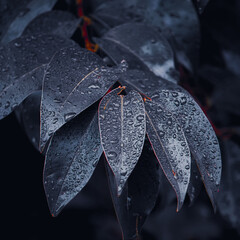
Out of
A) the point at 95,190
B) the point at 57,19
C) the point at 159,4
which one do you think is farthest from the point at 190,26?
the point at 95,190

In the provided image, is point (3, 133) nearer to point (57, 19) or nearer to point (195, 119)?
point (57, 19)

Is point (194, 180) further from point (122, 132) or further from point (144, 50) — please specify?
point (144, 50)

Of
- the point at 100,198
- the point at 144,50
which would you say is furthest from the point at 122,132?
the point at 100,198

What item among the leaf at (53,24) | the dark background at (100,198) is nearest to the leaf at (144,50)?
the leaf at (53,24)

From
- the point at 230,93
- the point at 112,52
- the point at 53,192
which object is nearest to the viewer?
the point at 53,192

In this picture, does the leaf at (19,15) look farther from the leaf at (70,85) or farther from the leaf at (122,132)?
the leaf at (122,132)
